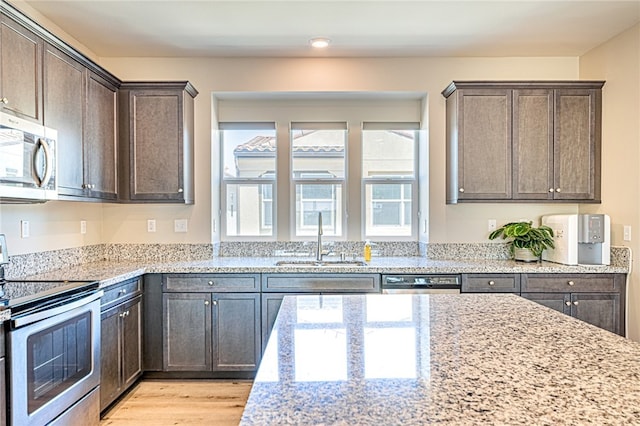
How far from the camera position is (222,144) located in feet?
13.1

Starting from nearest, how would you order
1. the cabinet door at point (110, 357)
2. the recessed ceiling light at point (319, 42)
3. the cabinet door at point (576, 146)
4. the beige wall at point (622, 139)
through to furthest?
the cabinet door at point (110, 357) < the beige wall at point (622, 139) < the recessed ceiling light at point (319, 42) < the cabinet door at point (576, 146)

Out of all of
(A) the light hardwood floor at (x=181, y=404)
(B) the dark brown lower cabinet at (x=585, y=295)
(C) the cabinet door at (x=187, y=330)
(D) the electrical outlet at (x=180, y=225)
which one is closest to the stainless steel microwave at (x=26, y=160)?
(C) the cabinet door at (x=187, y=330)

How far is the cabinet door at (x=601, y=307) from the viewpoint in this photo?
10.3 ft

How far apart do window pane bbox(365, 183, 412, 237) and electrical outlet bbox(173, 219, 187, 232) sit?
1.67 meters

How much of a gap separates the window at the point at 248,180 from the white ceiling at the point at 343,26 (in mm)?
780

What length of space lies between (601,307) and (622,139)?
1282 mm

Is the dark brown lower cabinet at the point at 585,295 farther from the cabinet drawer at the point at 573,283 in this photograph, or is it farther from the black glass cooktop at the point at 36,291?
the black glass cooktop at the point at 36,291

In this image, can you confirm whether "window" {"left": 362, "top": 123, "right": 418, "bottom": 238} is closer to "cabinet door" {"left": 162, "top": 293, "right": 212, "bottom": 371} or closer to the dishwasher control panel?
the dishwasher control panel

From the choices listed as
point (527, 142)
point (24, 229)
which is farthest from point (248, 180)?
point (527, 142)

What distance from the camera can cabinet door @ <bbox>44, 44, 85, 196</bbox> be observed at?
8.18 feet

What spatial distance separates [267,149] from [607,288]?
3.02 meters

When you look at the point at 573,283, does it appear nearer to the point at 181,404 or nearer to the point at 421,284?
the point at 421,284

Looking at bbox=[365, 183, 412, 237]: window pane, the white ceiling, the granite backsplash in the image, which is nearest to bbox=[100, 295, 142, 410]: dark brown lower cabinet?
the granite backsplash

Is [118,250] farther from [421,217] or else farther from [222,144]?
[421,217]
